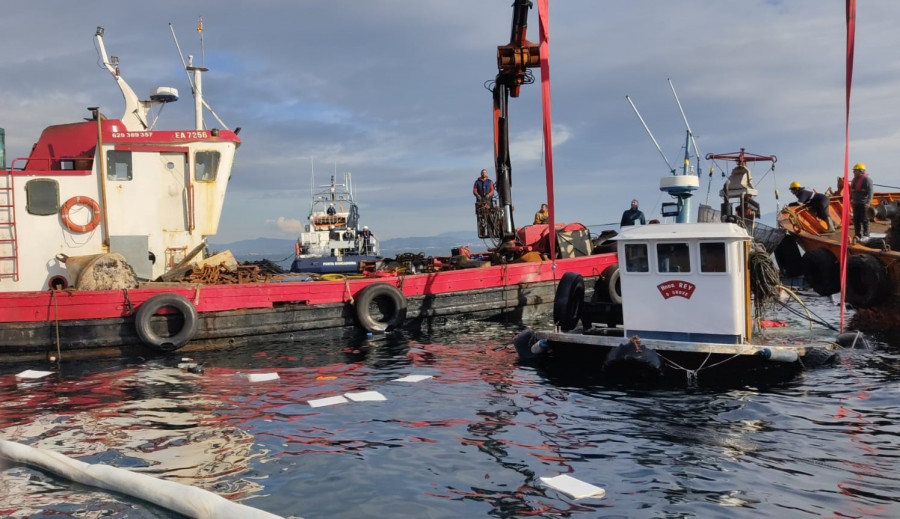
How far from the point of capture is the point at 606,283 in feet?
54.4

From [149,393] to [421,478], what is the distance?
5511 mm

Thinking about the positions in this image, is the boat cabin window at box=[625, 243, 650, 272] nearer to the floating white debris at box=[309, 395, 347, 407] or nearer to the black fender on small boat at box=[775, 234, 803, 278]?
the floating white debris at box=[309, 395, 347, 407]

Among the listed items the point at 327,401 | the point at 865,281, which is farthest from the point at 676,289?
→ the point at 865,281

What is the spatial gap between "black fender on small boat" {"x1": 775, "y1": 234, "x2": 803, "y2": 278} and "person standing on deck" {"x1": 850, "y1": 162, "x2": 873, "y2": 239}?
3304 mm

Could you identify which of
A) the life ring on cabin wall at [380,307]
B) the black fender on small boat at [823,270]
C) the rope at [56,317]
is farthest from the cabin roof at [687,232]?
the black fender on small boat at [823,270]

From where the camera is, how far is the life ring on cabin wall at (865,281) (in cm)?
1584

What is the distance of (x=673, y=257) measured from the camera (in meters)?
10.5

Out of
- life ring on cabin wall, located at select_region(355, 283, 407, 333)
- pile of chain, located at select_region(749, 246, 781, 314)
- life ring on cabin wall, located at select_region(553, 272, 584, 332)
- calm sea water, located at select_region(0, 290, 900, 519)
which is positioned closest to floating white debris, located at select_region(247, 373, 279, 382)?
calm sea water, located at select_region(0, 290, 900, 519)

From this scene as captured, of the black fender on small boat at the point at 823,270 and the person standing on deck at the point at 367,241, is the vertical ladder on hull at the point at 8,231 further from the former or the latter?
the person standing on deck at the point at 367,241

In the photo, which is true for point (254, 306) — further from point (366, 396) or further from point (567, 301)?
point (567, 301)

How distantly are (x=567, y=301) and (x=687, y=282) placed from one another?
2617 mm

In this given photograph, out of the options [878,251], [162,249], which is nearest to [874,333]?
[878,251]

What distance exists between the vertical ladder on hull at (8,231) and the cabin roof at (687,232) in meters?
12.0

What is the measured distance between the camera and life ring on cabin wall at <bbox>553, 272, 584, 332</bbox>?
12445mm
